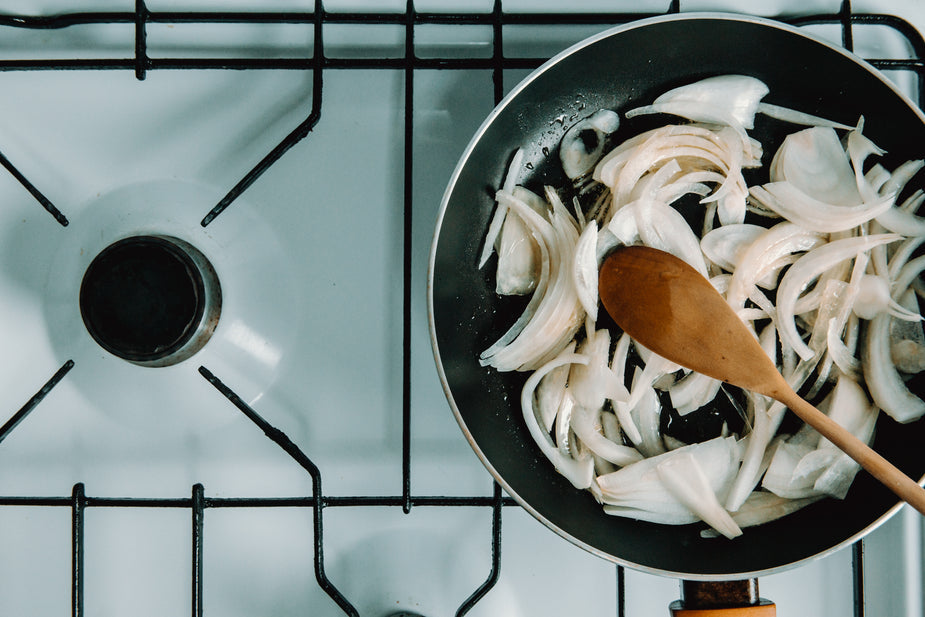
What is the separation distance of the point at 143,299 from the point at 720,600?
0.49 meters

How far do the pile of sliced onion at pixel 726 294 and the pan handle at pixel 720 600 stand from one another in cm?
5

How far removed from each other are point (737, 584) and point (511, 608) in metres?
0.20

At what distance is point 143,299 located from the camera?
497 millimetres

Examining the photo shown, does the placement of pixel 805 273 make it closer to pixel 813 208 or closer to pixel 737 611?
pixel 813 208

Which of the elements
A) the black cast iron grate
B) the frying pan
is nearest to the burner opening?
the black cast iron grate

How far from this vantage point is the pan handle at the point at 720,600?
0.52 metres

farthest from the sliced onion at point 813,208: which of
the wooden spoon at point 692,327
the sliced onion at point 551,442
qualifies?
the sliced onion at point 551,442

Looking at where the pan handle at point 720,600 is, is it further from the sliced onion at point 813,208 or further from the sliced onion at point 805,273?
the sliced onion at point 813,208

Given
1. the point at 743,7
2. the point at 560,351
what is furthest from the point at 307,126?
the point at 743,7

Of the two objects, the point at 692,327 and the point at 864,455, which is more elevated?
the point at 692,327

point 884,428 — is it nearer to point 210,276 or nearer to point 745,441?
point 745,441

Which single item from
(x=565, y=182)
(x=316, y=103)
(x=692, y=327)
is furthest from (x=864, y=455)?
(x=316, y=103)

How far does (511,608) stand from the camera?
617 millimetres

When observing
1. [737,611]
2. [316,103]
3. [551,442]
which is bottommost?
[737,611]
